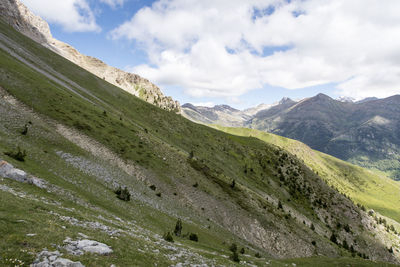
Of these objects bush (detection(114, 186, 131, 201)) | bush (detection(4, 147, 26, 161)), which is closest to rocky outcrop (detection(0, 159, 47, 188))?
bush (detection(4, 147, 26, 161))

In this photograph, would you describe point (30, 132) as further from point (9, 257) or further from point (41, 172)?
point (9, 257)

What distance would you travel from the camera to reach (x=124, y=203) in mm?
29844

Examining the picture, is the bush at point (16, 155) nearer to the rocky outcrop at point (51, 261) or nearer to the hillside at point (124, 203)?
Result: the hillside at point (124, 203)

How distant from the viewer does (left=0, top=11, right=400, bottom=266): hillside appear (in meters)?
13.2

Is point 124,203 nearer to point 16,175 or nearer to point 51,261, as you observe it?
point 16,175

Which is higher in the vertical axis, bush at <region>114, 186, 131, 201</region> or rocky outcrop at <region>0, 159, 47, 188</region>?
rocky outcrop at <region>0, 159, 47, 188</region>

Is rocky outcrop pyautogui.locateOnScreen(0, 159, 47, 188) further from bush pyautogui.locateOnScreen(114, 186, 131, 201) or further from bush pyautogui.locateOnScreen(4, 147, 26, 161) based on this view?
bush pyautogui.locateOnScreen(114, 186, 131, 201)

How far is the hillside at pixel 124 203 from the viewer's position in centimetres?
1320

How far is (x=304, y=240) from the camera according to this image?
52344 millimetres

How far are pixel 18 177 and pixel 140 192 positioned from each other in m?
18.6

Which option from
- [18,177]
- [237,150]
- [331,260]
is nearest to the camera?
[18,177]

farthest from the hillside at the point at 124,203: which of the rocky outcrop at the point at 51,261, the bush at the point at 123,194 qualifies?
the bush at the point at 123,194

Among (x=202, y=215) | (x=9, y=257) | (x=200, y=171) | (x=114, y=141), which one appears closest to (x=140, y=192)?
(x=202, y=215)

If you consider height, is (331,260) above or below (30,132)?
below
